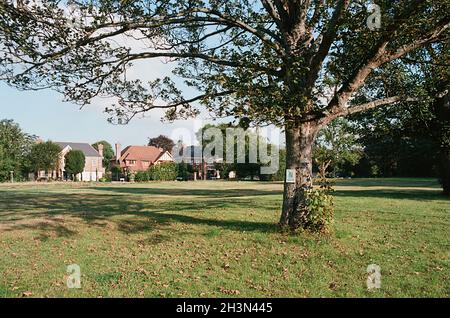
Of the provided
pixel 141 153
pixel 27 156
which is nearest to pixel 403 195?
pixel 27 156

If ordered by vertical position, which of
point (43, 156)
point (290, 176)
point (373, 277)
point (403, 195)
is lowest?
point (373, 277)

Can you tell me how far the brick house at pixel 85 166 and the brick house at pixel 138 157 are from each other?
13.3 ft

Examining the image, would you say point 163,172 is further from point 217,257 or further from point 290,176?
point 217,257

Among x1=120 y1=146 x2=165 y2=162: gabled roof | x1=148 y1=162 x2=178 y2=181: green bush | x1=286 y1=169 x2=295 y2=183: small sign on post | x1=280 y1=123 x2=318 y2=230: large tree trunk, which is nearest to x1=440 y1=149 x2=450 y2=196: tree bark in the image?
x1=280 y1=123 x2=318 y2=230: large tree trunk

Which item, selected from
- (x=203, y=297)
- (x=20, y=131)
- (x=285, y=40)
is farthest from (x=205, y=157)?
(x=203, y=297)

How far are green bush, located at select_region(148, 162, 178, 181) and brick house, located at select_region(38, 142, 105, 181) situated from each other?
16.9 m

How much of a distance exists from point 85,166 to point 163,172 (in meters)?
25.6

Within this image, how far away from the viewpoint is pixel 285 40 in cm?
991

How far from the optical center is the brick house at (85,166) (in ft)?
237

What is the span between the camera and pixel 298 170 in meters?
9.54

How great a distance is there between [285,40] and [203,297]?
7.08 m
